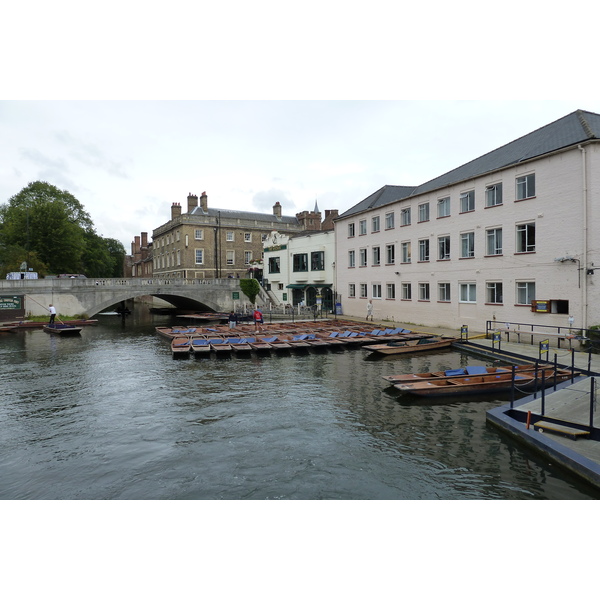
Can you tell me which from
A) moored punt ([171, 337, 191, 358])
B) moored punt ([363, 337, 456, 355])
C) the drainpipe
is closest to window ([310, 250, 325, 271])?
moored punt ([363, 337, 456, 355])

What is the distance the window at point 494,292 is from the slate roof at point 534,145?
656 centimetres

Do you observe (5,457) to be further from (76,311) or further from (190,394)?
(76,311)

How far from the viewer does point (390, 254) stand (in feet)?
A: 112

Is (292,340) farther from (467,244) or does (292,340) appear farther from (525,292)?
(525,292)

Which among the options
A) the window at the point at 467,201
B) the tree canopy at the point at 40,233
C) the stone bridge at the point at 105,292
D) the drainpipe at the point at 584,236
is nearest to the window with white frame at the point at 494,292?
the drainpipe at the point at 584,236

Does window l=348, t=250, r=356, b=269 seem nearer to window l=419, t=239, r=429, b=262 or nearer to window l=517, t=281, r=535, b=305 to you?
window l=419, t=239, r=429, b=262

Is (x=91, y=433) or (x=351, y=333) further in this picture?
(x=351, y=333)

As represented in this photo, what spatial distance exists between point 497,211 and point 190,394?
1966 centimetres

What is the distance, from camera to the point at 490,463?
892cm

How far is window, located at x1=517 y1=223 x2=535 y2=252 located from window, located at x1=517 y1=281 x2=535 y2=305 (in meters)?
1.78

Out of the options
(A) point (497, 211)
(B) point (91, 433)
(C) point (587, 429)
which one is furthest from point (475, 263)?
(B) point (91, 433)

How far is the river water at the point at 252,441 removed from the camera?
26.7 ft

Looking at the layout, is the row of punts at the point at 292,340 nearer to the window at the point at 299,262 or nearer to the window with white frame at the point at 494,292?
the window with white frame at the point at 494,292

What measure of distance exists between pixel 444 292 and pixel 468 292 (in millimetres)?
2276
